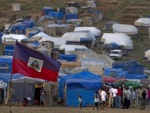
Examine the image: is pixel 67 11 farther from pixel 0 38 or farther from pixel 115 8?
pixel 0 38

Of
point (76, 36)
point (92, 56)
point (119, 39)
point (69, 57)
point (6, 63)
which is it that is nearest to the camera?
point (6, 63)

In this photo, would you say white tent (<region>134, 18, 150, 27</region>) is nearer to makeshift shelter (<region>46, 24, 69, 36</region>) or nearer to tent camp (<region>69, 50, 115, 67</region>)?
makeshift shelter (<region>46, 24, 69, 36</region>)

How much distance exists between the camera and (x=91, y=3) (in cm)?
6500

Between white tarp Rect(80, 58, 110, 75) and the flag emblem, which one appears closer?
the flag emblem

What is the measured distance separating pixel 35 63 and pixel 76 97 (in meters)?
7.57

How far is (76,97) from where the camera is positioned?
24.0 meters

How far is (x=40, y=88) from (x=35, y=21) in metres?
32.4

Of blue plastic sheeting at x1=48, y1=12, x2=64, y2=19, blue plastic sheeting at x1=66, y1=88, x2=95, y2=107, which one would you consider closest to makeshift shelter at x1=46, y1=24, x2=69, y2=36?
blue plastic sheeting at x1=48, y1=12, x2=64, y2=19

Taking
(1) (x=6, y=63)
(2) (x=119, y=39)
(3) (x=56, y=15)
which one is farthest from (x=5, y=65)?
(3) (x=56, y=15)

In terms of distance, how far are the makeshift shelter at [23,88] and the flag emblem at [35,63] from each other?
7.04 m

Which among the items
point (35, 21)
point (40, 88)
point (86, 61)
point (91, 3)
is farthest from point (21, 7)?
point (40, 88)

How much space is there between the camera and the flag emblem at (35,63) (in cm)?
1660

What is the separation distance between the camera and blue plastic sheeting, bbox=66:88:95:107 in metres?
24.0

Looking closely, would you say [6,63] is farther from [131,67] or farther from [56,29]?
[56,29]
